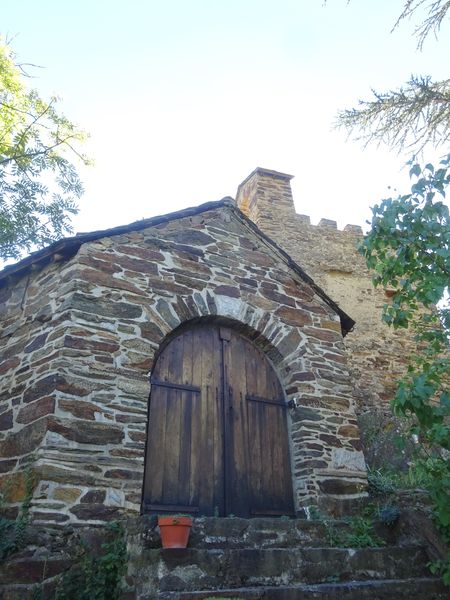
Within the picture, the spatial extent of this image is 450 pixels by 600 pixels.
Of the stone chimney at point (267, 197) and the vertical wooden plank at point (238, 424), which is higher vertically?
the stone chimney at point (267, 197)

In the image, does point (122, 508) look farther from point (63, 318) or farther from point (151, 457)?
point (63, 318)

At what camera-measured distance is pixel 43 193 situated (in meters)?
10.2

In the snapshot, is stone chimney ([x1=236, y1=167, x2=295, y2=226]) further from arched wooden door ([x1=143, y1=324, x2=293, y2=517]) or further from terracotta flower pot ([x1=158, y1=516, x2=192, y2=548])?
terracotta flower pot ([x1=158, y1=516, x2=192, y2=548])

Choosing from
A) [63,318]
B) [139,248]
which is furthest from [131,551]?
[139,248]

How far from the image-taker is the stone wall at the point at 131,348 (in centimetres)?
442

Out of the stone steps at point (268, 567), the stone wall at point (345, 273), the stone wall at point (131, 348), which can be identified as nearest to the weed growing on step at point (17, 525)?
the stone wall at point (131, 348)

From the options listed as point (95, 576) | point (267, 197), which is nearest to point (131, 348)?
point (95, 576)

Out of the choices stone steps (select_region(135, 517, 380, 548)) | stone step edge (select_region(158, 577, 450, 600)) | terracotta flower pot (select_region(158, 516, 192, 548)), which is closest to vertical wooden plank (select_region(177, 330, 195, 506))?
stone steps (select_region(135, 517, 380, 548))

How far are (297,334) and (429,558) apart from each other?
301 cm

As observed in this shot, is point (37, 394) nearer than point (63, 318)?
Yes

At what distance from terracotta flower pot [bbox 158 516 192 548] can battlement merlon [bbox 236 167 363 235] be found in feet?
32.0

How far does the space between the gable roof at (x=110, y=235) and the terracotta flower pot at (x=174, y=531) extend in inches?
129

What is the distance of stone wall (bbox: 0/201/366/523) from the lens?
4.42m

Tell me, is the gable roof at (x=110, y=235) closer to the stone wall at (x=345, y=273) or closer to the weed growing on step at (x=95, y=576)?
the weed growing on step at (x=95, y=576)
